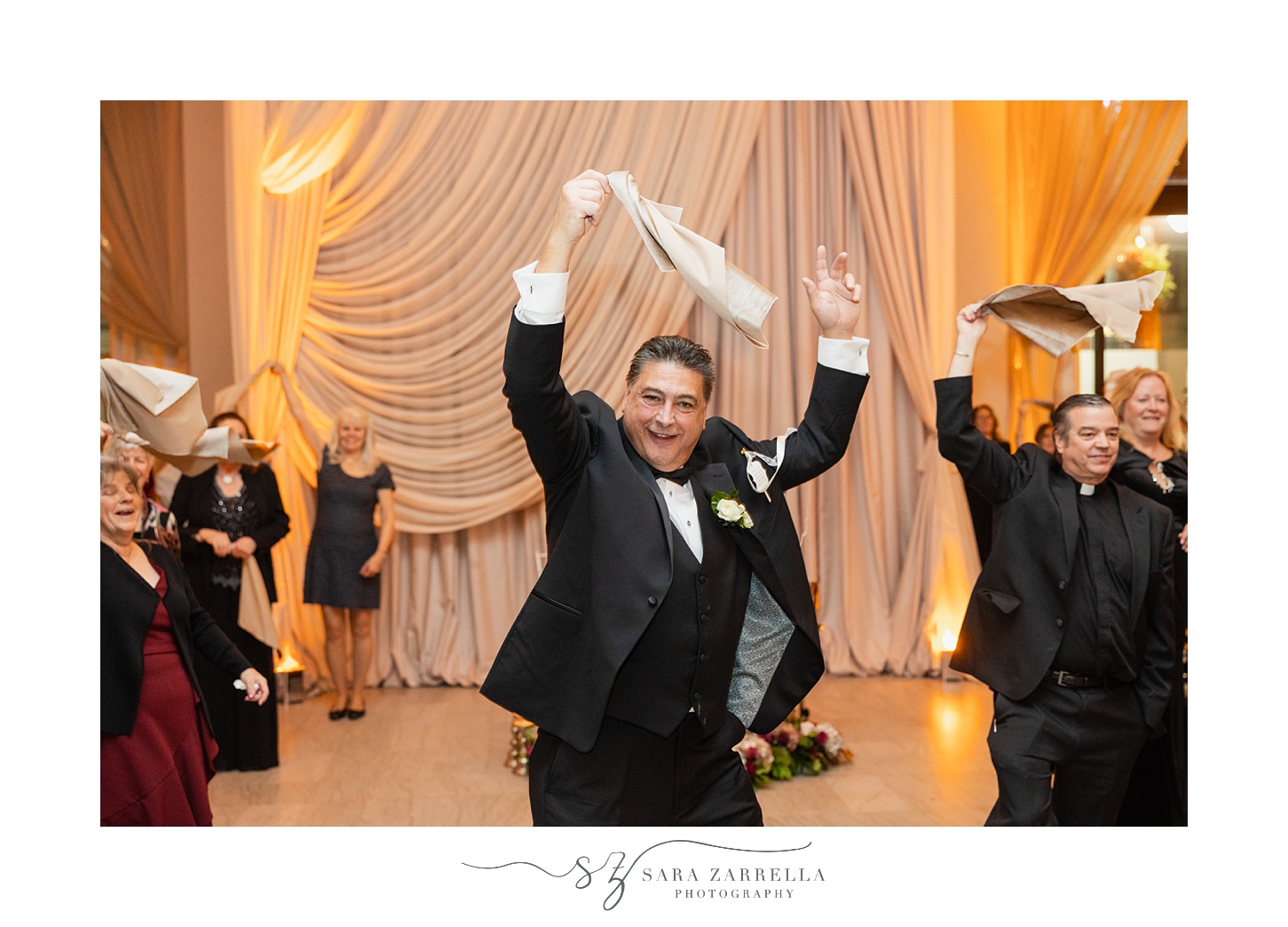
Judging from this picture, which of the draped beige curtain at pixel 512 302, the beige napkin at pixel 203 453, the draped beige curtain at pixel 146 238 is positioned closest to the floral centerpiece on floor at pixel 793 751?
the draped beige curtain at pixel 512 302

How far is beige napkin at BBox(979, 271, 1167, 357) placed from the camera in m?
3.08

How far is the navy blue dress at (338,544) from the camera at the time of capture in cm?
577

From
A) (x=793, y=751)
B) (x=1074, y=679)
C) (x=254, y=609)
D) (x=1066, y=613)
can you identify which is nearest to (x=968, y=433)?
(x=1066, y=613)

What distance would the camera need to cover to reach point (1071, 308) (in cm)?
318

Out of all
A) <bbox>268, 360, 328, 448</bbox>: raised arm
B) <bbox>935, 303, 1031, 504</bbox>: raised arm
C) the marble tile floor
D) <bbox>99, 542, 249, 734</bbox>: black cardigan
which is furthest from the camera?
<bbox>268, 360, 328, 448</bbox>: raised arm

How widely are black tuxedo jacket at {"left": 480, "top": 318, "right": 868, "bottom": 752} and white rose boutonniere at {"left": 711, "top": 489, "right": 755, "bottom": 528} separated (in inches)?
1.8

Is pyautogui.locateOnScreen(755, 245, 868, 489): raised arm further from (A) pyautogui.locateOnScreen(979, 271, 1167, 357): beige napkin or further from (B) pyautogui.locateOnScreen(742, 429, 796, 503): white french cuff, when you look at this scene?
(A) pyautogui.locateOnScreen(979, 271, 1167, 357): beige napkin

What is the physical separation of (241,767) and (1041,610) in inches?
146

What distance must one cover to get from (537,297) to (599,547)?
66cm

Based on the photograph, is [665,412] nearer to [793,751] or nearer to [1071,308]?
[1071,308]

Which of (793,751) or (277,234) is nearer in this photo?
(793,751)

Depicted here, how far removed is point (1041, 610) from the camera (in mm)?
3143

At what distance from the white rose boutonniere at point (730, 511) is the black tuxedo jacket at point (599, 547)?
47 mm

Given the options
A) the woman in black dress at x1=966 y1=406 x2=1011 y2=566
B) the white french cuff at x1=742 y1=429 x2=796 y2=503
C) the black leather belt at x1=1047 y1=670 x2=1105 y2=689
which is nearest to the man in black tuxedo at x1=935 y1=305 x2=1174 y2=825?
the black leather belt at x1=1047 y1=670 x2=1105 y2=689
